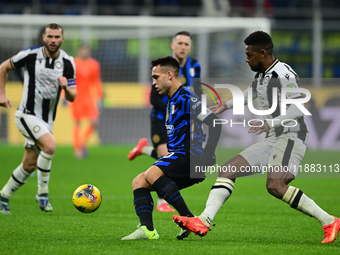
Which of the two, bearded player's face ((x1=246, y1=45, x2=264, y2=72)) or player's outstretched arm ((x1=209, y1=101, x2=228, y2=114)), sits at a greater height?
bearded player's face ((x1=246, y1=45, x2=264, y2=72))

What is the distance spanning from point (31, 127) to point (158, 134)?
176cm

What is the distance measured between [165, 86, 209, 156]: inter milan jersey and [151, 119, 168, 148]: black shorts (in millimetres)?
2365

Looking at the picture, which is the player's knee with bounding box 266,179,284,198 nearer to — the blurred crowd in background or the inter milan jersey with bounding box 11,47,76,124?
the inter milan jersey with bounding box 11,47,76,124

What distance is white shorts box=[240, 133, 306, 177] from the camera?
4.80m

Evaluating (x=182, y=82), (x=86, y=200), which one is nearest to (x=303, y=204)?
(x=86, y=200)

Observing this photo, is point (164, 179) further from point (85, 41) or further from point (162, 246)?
point (85, 41)

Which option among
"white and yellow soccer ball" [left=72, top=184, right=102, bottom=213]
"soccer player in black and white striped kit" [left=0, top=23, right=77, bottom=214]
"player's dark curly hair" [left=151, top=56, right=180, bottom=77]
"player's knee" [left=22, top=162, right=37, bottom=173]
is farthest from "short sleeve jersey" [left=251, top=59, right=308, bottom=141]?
"player's knee" [left=22, top=162, right=37, bottom=173]

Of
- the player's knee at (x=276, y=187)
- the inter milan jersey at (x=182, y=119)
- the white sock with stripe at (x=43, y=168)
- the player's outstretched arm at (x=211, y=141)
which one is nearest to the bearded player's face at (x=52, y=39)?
the white sock with stripe at (x=43, y=168)

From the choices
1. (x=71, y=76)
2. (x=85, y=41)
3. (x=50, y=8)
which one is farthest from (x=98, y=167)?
(x=50, y=8)

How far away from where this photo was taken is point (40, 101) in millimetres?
6852

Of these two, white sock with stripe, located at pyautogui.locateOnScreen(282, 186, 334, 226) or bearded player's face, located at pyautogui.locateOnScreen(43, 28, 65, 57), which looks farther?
bearded player's face, located at pyautogui.locateOnScreen(43, 28, 65, 57)

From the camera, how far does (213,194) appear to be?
4.80 meters

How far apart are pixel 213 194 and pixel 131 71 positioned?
1480 cm

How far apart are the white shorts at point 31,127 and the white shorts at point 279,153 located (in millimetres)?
2896
